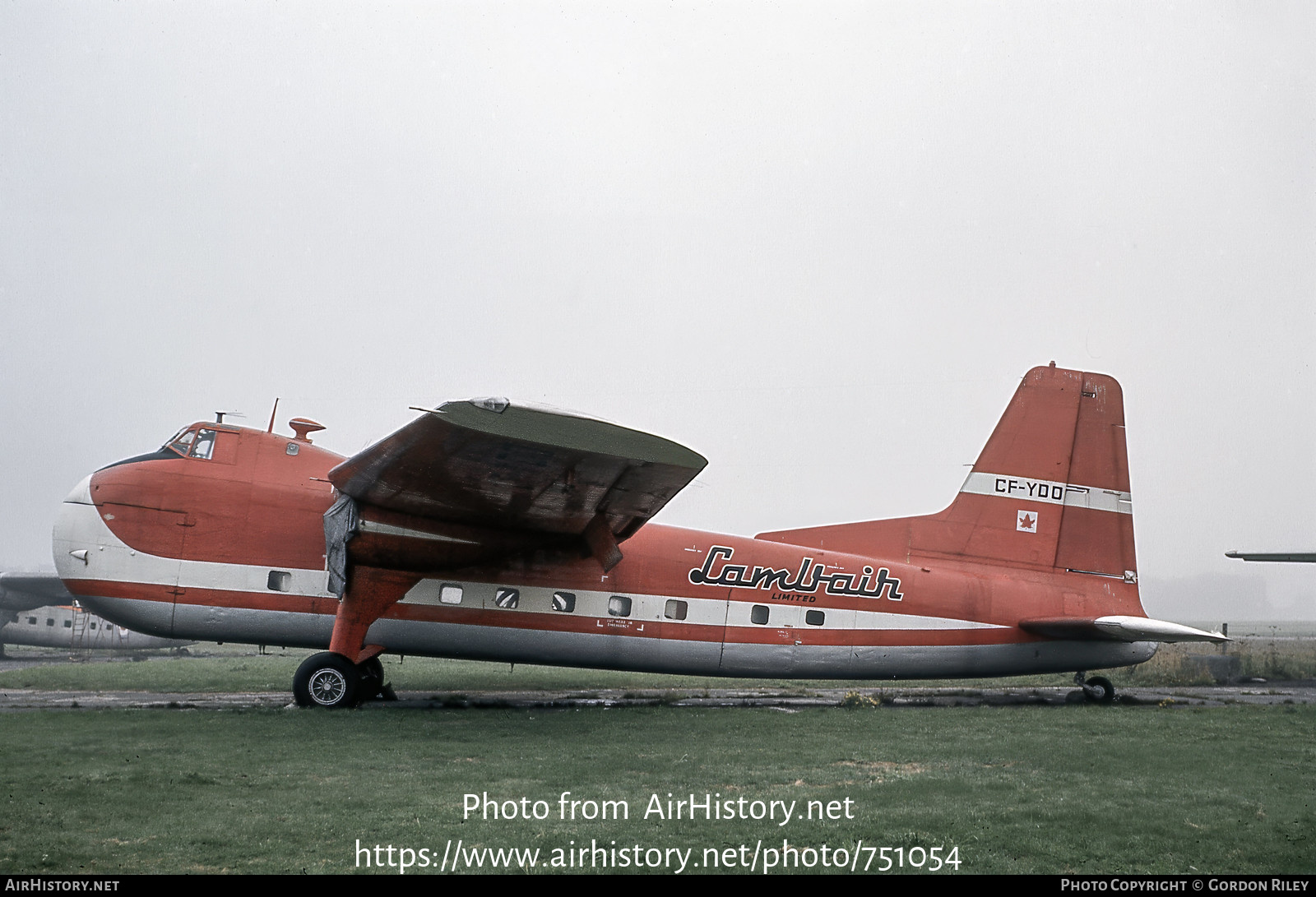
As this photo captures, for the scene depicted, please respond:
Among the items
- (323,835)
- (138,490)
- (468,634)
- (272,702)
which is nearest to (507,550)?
(468,634)

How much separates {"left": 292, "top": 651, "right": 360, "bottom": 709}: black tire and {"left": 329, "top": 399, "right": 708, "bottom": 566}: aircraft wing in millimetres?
2328

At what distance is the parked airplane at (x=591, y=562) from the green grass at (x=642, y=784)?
1666 mm

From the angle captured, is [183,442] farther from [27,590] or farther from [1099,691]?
[27,590]

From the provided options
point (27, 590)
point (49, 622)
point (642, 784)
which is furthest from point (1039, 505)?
point (49, 622)

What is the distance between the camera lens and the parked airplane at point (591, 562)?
12164 millimetres

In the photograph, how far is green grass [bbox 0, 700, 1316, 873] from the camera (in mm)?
5598

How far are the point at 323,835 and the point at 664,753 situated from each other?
4125mm

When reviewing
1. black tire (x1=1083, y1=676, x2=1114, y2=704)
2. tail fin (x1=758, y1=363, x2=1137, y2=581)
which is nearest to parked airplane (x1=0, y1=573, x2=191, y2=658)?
tail fin (x1=758, y1=363, x2=1137, y2=581)

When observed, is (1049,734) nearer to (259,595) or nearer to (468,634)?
(468,634)

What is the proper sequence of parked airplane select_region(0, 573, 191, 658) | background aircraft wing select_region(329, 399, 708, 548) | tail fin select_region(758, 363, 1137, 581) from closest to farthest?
background aircraft wing select_region(329, 399, 708, 548)
tail fin select_region(758, 363, 1137, 581)
parked airplane select_region(0, 573, 191, 658)

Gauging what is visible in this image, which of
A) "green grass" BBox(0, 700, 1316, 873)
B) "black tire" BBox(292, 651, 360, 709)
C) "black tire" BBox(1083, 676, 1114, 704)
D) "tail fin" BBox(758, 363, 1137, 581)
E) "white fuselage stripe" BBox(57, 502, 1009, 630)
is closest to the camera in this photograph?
"green grass" BBox(0, 700, 1316, 873)

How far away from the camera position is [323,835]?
228 inches

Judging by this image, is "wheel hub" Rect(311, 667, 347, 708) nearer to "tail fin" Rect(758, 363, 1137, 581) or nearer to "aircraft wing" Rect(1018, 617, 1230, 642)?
"tail fin" Rect(758, 363, 1137, 581)

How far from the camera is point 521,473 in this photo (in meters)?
10.8
